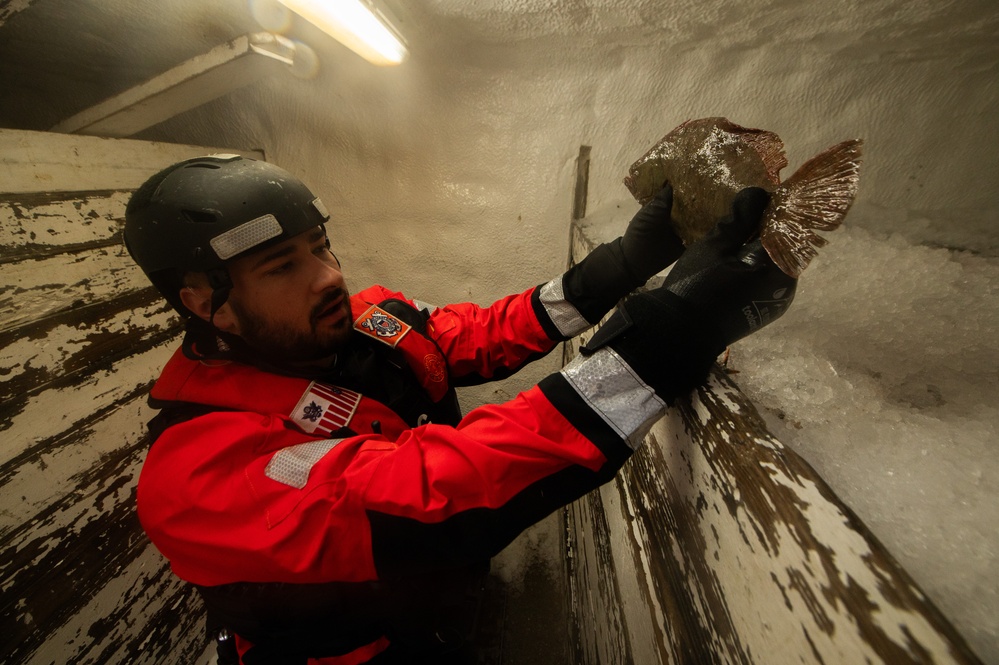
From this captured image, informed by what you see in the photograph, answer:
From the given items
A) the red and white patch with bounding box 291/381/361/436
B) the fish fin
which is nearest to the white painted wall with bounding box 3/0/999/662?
the fish fin

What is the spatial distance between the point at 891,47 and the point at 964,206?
2.95 feet

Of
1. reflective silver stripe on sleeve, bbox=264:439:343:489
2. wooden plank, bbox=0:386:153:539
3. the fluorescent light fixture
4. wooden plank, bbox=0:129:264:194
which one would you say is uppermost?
the fluorescent light fixture

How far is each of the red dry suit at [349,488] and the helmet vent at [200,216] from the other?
0.44m

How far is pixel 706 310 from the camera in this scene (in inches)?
26.7

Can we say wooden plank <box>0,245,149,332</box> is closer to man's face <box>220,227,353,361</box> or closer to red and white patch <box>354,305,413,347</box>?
man's face <box>220,227,353,361</box>

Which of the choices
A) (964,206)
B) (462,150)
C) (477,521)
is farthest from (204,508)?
(964,206)

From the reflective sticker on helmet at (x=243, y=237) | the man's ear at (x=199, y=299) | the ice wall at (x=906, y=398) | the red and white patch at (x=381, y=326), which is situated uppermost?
the reflective sticker on helmet at (x=243, y=237)

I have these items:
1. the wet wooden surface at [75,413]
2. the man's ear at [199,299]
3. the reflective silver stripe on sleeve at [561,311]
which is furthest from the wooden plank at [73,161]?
the reflective silver stripe on sleeve at [561,311]

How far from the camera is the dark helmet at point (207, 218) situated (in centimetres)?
108

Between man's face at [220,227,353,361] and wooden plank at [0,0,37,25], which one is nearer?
man's face at [220,227,353,361]

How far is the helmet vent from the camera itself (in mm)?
1084

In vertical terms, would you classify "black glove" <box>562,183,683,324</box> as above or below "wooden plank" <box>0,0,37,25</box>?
below

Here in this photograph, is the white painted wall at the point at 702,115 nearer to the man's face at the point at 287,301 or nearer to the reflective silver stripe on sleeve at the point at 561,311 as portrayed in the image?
the reflective silver stripe on sleeve at the point at 561,311

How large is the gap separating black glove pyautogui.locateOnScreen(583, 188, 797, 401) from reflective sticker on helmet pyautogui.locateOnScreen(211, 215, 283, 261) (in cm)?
101
